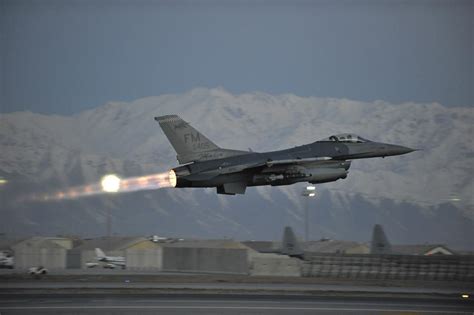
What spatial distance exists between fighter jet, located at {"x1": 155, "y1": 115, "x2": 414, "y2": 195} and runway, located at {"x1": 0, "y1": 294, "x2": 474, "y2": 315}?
9.32 metres

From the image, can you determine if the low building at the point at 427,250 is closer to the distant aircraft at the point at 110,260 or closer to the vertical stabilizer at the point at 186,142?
the distant aircraft at the point at 110,260

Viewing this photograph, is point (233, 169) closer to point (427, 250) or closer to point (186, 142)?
point (186, 142)

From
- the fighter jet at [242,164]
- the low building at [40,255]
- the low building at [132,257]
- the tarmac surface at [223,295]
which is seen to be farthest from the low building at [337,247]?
the fighter jet at [242,164]

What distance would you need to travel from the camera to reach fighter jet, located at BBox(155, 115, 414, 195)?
4362 cm

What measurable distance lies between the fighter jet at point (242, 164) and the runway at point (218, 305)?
9319 millimetres

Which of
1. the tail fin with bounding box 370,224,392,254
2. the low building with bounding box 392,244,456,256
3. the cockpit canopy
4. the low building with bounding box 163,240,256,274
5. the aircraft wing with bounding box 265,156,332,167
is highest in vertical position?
the cockpit canopy

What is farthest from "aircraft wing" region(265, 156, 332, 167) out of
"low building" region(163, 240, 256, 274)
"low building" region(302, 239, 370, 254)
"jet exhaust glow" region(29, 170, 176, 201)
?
"low building" region(302, 239, 370, 254)

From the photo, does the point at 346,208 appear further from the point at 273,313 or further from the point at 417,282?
the point at 273,313

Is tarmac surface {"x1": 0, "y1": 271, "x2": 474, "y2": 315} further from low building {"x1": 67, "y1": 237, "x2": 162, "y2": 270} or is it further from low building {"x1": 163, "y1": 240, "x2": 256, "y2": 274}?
low building {"x1": 67, "y1": 237, "x2": 162, "y2": 270}

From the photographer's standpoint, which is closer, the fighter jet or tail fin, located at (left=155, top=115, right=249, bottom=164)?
the fighter jet

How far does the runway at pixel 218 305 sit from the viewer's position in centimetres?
2981

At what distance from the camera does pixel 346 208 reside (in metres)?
161

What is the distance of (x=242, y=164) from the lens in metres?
44.0

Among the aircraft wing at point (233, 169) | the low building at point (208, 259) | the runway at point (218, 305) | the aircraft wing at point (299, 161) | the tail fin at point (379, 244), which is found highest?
the aircraft wing at point (299, 161)
